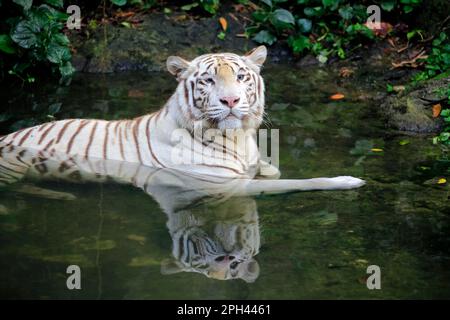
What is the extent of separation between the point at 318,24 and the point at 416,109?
2693 mm

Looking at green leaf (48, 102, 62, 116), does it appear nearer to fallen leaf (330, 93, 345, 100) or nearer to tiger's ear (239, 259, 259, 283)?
fallen leaf (330, 93, 345, 100)

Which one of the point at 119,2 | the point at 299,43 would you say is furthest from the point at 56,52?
the point at 299,43

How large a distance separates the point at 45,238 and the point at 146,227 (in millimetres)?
571

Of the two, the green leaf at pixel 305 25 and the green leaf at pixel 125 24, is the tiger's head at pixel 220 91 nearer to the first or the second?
the green leaf at pixel 305 25

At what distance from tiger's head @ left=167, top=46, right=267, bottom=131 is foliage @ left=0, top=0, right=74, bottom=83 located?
276cm

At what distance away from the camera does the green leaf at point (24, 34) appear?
7.58 m

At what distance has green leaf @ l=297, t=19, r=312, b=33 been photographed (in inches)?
346

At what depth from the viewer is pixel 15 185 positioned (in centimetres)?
513

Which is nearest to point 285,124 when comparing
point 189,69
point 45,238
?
point 189,69

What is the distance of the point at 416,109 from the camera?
6.55 metres

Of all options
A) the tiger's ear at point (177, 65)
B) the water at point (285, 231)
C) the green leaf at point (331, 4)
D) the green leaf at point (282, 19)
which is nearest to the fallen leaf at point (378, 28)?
the green leaf at point (331, 4)

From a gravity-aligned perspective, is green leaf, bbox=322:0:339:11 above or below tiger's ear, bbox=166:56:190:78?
above

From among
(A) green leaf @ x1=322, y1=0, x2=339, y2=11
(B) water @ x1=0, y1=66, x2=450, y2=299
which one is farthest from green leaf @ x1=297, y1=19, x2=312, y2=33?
(B) water @ x1=0, y1=66, x2=450, y2=299
